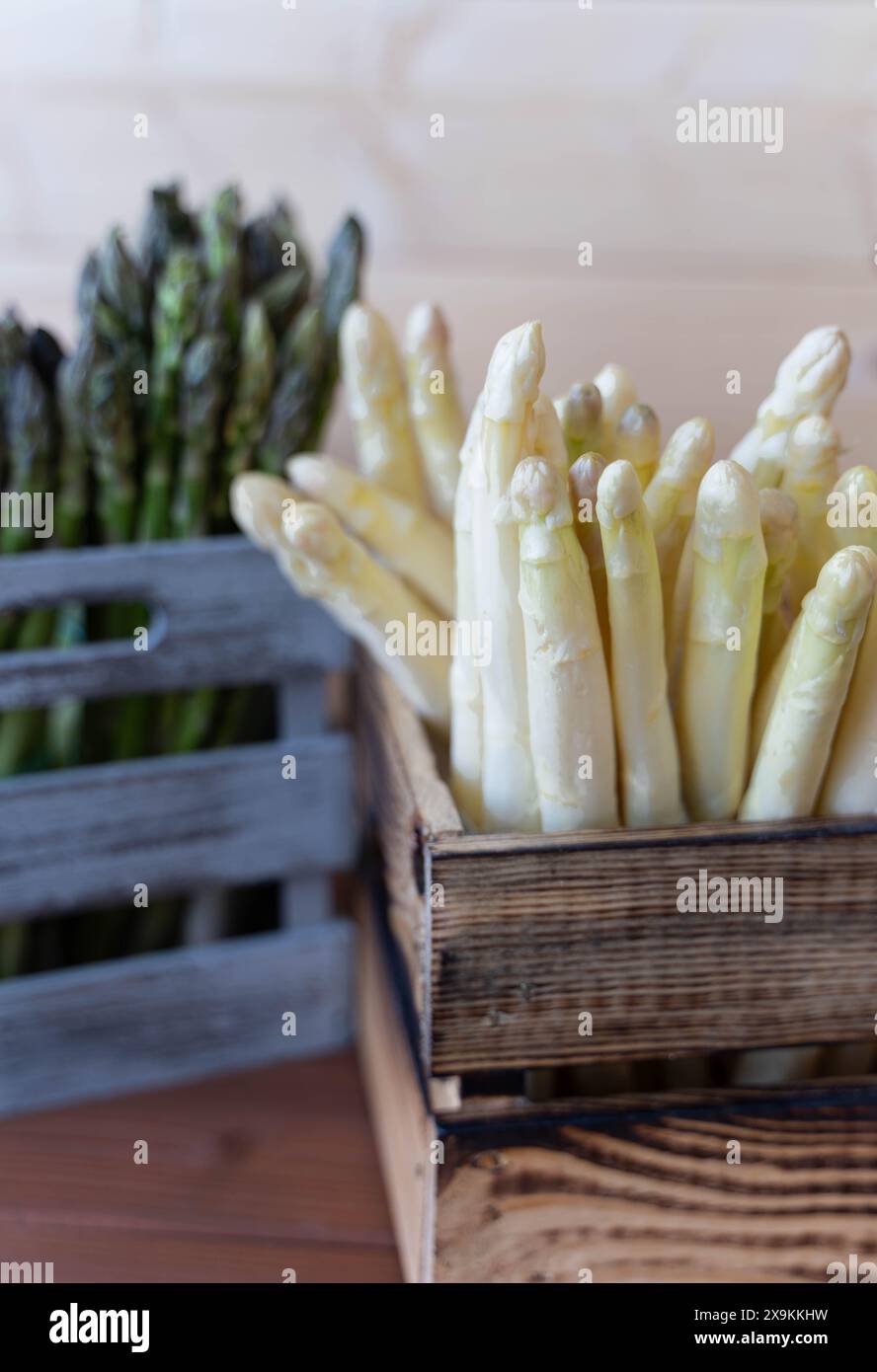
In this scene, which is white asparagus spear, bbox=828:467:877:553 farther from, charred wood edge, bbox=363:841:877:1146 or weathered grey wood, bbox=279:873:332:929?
weathered grey wood, bbox=279:873:332:929

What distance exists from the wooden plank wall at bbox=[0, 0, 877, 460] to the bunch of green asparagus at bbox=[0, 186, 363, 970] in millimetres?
242

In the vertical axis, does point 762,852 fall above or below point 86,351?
below

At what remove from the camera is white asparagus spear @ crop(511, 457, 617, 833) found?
0.45m

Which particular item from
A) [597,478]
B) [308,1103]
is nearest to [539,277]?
[597,478]

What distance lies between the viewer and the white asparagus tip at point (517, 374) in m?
0.46

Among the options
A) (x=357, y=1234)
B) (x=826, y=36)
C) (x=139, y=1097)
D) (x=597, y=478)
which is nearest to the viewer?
(x=597, y=478)

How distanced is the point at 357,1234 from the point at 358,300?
56cm

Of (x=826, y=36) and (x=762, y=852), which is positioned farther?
(x=826, y=36)

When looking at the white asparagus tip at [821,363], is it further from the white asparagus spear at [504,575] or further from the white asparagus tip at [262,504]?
the white asparagus tip at [262,504]

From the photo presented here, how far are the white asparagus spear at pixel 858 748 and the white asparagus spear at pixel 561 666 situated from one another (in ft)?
0.31

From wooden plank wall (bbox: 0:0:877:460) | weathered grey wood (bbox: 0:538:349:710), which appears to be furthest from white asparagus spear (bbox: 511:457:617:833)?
wooden plank wall (bbox: 0:0:877:460)

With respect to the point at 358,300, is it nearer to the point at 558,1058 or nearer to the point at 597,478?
the point at 597,478

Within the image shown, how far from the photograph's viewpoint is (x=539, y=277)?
0.97 meters

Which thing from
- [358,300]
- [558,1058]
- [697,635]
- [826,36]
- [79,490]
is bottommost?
[558,1058]
